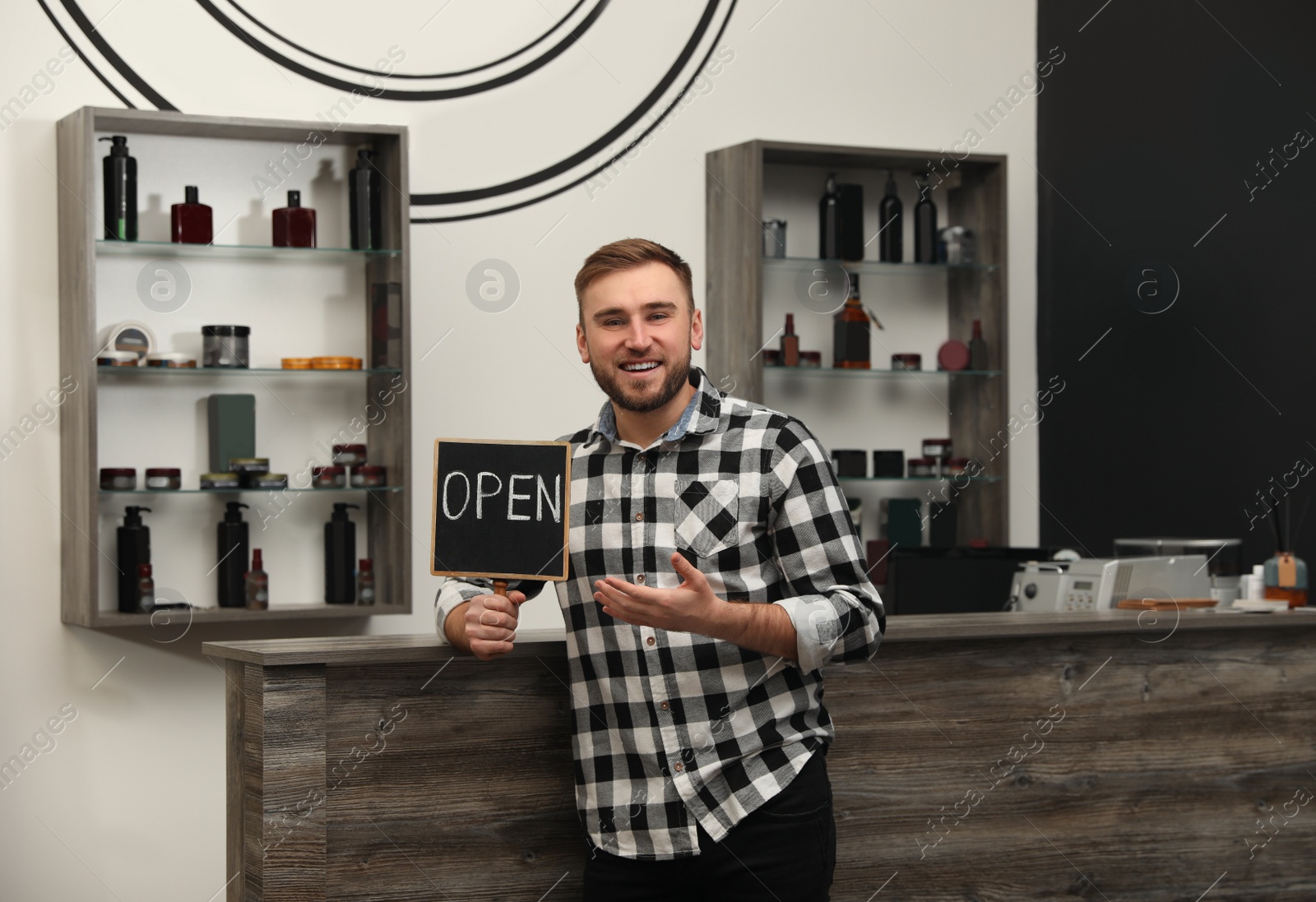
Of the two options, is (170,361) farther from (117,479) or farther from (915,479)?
(915,479)

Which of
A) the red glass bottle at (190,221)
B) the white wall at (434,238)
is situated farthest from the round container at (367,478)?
the red glass bottle at (190,221)

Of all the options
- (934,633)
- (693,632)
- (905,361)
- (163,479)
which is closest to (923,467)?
(905,361)

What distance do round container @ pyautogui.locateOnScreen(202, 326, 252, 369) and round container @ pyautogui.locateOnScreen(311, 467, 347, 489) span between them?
346mm

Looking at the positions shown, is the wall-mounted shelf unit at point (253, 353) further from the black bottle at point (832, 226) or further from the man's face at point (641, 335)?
the man's face at point (641, 335)

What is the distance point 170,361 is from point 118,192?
45 centimetres

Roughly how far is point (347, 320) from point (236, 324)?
0.31m

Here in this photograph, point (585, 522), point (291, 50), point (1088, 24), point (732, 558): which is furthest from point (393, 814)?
point (1088, 24)

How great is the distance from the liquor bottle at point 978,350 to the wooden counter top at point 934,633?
164 centimetres

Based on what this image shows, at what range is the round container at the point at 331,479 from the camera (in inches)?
140

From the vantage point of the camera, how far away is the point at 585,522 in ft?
6.15

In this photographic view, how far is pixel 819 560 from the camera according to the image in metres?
1.75

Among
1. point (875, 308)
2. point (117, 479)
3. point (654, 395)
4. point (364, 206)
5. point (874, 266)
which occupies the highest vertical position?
point (364, 206)

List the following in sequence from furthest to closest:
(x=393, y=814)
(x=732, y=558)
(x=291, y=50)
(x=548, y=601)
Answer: (x=548, y=601) → (x=291, y=50) → (x=393, y=814) → (x=732, y=558)

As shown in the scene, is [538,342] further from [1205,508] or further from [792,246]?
[1205,508]
